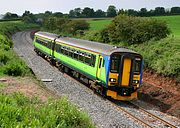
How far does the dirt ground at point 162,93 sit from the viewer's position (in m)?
20.2

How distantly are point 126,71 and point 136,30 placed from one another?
15908mm

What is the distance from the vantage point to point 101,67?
2058 centimetres

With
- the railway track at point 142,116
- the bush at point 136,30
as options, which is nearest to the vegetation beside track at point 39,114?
the railway track at point 142,116

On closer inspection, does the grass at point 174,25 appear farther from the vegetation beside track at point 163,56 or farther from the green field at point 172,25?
the vegetation beside track at point 163,56

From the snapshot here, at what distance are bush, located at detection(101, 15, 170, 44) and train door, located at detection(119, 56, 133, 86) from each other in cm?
1319

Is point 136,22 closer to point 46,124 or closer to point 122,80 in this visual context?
point 122,80

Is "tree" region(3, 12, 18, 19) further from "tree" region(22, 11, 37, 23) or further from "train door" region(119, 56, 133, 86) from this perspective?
"train door" region(119, 56, 133, 86)

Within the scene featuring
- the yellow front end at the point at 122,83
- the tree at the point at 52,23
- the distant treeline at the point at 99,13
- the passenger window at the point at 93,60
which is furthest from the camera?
the distant treeline at the point at 99,13

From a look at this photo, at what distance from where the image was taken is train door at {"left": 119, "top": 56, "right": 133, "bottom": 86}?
19.9m

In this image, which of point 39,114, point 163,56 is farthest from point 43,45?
point 39,114

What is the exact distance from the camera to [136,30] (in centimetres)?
3531

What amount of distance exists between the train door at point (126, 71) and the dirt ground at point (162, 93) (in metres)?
2.45

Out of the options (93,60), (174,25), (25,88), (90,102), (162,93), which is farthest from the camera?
(174,25)

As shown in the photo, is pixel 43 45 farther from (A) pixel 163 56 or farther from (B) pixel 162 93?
(B) pixel 162 93
